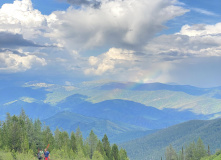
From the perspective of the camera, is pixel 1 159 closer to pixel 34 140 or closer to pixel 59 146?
pixel 34 140

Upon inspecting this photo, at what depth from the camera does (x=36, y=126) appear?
13962 cm

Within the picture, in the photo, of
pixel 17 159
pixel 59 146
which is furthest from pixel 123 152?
pixel 17 159

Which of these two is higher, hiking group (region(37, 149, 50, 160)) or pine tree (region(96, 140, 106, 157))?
pine tree (region(96, 140, 106, 157))

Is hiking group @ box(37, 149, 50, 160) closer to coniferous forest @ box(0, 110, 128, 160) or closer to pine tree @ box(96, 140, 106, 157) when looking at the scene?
coniferous forest @ box(0, 110, 128, 160)

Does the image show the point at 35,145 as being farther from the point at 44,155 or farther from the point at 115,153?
the point at 44,155

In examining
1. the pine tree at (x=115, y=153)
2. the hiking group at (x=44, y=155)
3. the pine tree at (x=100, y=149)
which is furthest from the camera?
the pine tree at (x=100, y=149)

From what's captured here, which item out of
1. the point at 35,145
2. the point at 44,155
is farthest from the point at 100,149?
the point at 44,155

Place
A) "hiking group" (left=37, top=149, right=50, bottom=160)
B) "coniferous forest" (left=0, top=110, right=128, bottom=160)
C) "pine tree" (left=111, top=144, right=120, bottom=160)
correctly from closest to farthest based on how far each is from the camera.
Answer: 1. "hiking group" (left=37, top=149, right=50, bottom=160)
2. "coniferous forest" (left=0, top=110, right=128, bottom=160)
3. "pine tree" (left=111, top=144, right=120, bottom=160)

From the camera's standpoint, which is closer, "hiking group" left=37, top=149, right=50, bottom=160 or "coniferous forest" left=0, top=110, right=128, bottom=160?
"hiking group" left=37, top=149, right=50, bottom=160

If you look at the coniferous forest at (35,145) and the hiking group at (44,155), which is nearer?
the hiking group at (44,155)

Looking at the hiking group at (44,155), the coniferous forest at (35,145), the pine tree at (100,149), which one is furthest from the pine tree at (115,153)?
the hiking group at (44,155)

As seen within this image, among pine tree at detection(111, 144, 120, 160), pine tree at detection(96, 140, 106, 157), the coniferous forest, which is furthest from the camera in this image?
pine tree at detection(96, 140, 106, 157)

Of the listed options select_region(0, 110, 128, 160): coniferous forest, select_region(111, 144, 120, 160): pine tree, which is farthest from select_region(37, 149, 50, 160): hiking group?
select_region(111, 144, 120, 160): pine tree

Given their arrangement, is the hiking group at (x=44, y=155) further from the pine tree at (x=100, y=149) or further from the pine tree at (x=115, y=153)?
the pine tree at (x=100, y=149)
